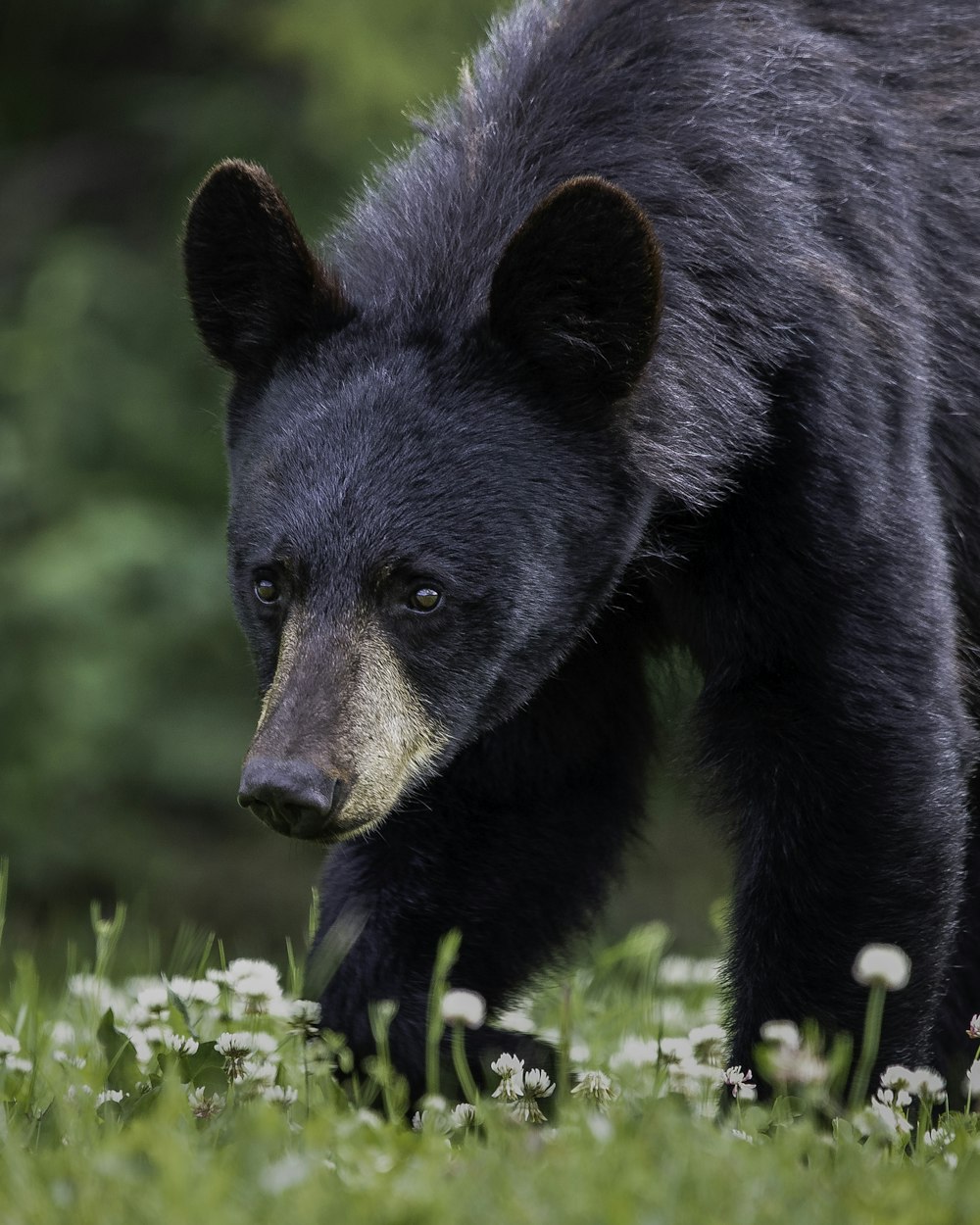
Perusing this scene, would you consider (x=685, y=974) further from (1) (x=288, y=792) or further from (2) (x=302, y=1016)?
(1) (x=288, y=792)

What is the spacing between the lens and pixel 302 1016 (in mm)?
3477

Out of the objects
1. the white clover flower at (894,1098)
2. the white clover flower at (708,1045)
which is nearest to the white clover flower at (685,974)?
the white clover flower at (708,1045)

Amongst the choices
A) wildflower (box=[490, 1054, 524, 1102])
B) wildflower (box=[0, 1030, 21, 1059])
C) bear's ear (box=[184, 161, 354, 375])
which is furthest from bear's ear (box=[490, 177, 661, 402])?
wildflower (box=[0, 1030, 21, 1059])

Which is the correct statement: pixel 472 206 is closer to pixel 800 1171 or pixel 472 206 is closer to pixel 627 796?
pixel 627 796

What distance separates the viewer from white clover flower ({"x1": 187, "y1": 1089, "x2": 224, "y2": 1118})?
2814mm

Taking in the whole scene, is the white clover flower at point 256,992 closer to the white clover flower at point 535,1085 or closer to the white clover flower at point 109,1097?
the white clover flower at point 109,1097

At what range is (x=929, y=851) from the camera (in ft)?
11.1

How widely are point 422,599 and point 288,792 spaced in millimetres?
487

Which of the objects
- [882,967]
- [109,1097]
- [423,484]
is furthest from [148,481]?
[882,967]

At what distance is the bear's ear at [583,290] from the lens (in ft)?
10.4

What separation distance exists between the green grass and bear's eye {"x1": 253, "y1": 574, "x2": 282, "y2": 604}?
696 millimetres

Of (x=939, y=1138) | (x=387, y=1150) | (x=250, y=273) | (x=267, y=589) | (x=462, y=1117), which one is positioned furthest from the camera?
(x=250, y=273)

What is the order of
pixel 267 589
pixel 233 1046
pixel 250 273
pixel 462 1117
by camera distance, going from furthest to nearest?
pixel 250 273 → pixel 267 589 → pixel 233 1046 → pixel 462 1117

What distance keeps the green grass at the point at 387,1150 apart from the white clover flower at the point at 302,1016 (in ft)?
0.17
